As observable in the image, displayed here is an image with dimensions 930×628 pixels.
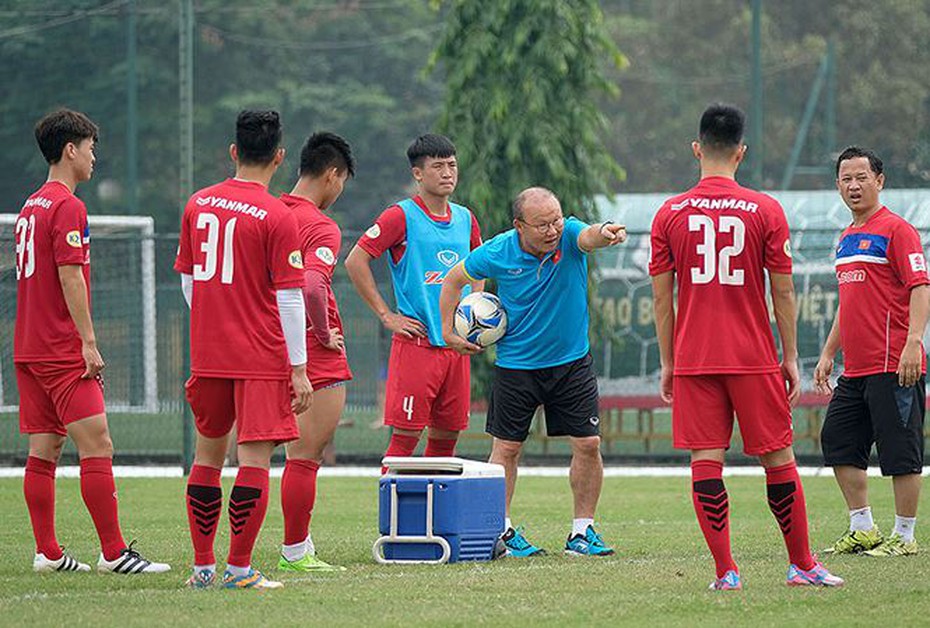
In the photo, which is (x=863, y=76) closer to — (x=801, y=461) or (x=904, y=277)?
(x=801, y=461)

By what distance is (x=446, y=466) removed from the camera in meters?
9.64

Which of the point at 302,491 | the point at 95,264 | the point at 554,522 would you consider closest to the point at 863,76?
the point at 95,264

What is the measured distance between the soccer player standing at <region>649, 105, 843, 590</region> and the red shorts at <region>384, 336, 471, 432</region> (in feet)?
8.06

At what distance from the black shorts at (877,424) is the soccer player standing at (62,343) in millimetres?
3950

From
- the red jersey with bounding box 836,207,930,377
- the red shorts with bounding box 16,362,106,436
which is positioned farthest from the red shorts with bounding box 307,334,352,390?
the red jersey with bounding box 836,207,930,377

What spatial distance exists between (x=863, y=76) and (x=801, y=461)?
2851 centimetres

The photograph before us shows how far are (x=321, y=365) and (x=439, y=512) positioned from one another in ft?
3.51

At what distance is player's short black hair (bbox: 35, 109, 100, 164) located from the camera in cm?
909

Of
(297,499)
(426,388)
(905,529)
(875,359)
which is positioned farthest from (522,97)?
(297,499)

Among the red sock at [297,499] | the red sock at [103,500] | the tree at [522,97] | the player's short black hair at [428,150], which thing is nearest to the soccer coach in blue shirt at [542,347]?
the player's short black hair at [428,150]

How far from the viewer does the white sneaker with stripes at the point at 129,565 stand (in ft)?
29.4

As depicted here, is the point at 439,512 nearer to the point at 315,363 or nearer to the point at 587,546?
the point at 587,546

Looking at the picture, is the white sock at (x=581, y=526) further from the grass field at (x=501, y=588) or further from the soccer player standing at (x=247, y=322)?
the soccer player standing at (x=247, y=322)

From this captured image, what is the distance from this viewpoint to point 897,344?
9.88m
